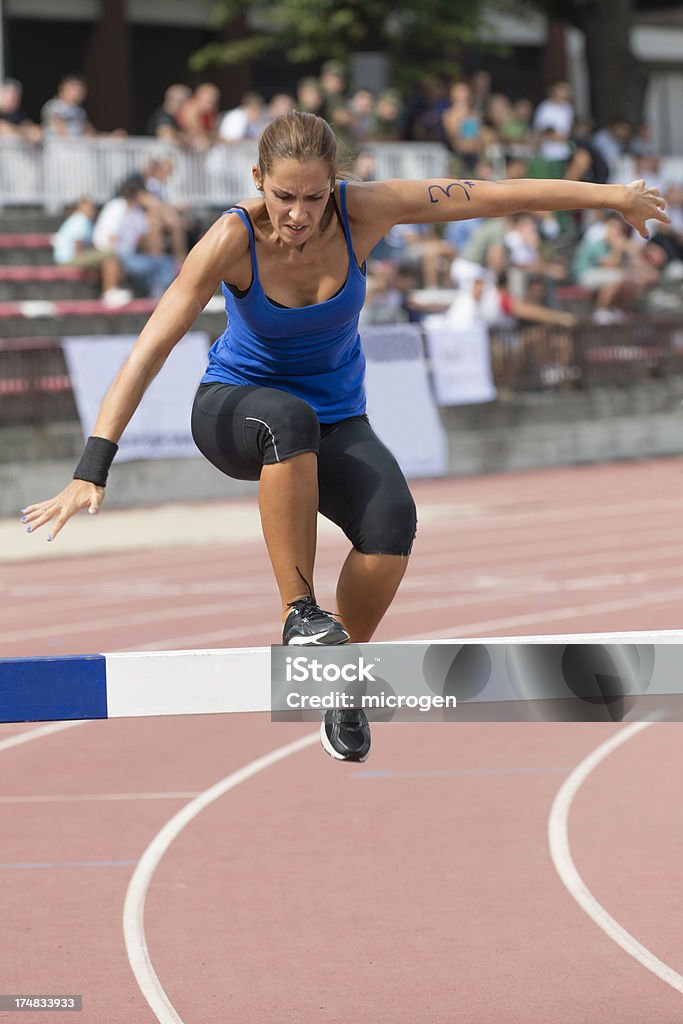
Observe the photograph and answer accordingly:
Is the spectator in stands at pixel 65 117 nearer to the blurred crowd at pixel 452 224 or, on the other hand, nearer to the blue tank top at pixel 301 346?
the blurred crowd at pixel 452 224

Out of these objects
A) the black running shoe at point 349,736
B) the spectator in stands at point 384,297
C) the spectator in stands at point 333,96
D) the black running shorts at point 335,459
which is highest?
the spectator in stands at point 333,96

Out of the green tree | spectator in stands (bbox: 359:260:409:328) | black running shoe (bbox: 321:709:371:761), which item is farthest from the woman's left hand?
the green tree

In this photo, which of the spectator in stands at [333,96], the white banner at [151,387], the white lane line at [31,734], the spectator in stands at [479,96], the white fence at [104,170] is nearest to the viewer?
the white lane line at [31,734]

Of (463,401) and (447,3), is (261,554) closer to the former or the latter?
(463,401)

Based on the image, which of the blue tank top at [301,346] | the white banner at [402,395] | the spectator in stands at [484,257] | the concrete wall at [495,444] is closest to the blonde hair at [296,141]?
the blue tank top at [301,346]

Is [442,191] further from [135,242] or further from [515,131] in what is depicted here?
[515,131]

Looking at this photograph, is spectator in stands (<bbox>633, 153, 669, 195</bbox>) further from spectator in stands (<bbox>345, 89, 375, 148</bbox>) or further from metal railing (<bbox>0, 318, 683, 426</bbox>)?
spectator in stands (<bbox>345, 89, 375, 148</bbox>)

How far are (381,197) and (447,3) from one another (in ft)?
82.8

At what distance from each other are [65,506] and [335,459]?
34.0 inches

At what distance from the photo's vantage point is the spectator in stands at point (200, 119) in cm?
2206

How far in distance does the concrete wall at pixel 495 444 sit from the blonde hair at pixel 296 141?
1285 cm

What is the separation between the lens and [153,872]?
6441mm

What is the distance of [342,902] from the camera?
6043mm

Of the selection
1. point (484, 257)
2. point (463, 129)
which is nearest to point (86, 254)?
point (484, 257)
